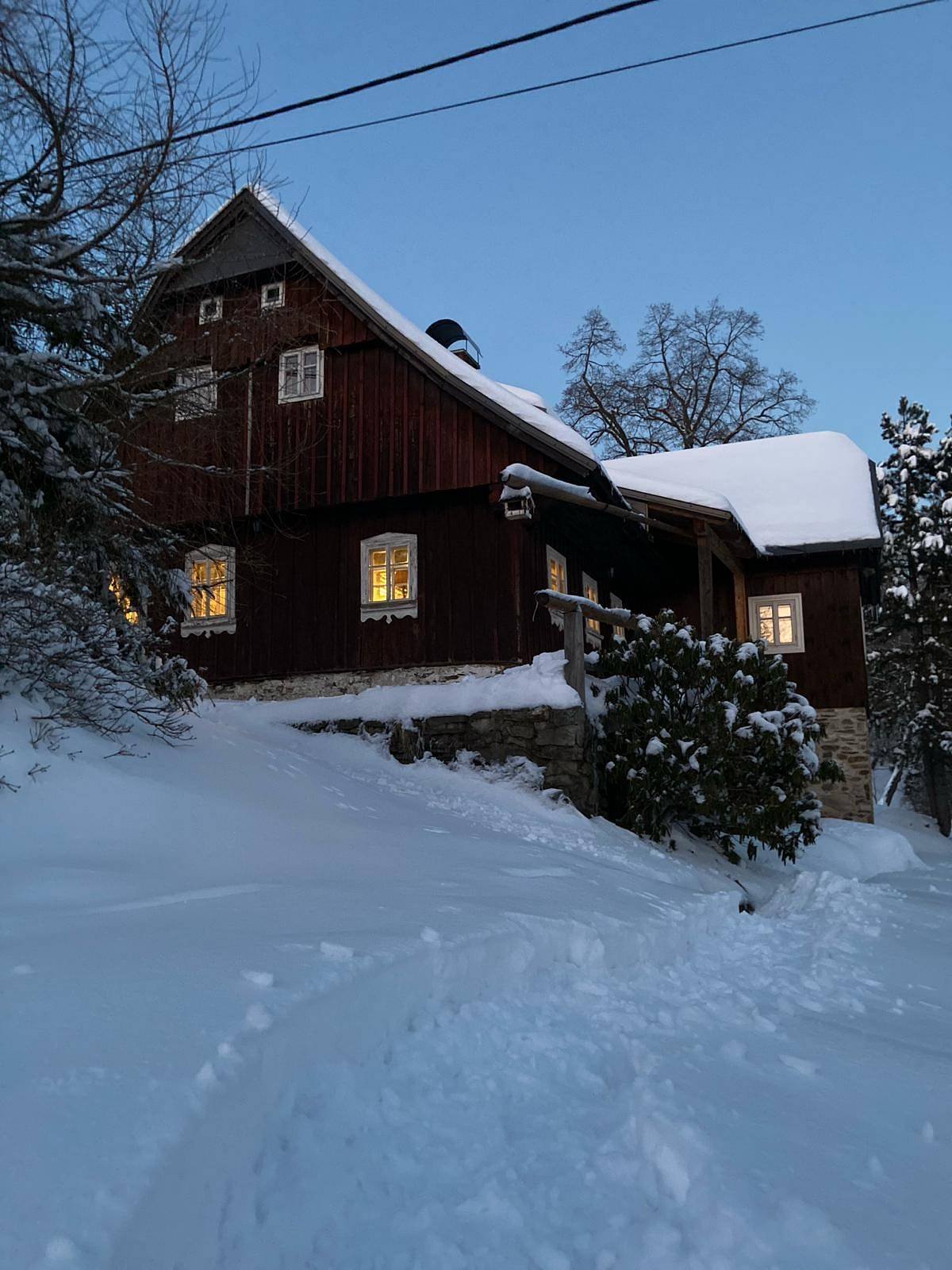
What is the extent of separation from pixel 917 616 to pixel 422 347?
18367 mm

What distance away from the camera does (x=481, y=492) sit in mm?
13648

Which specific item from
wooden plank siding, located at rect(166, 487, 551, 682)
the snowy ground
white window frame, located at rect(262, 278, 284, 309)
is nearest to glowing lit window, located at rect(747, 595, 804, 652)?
wooden plank siding, located at rect(166, 487, 551, 682)

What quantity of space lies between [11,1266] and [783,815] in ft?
32.5

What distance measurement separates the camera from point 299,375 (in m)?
14.6

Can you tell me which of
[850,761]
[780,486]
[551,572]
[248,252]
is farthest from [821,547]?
[248,252]

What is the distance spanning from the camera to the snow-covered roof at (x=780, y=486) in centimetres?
1762

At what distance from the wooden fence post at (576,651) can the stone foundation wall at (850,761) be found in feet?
29.6

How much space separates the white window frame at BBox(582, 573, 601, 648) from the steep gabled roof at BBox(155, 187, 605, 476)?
3305mm

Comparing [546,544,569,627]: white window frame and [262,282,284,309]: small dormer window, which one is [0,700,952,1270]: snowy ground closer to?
[546,544,569,627]: white window frame

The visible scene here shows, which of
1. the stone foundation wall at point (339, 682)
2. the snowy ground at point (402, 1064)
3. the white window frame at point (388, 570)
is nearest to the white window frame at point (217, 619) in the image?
the stone foundation wall at point (339, 682)

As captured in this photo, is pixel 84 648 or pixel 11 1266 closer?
pixel 11 1266

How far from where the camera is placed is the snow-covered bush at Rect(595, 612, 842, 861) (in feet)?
35.1

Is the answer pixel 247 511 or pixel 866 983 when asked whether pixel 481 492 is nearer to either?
pixel 247 511

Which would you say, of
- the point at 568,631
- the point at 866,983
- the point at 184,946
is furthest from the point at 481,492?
the point at 184,946
